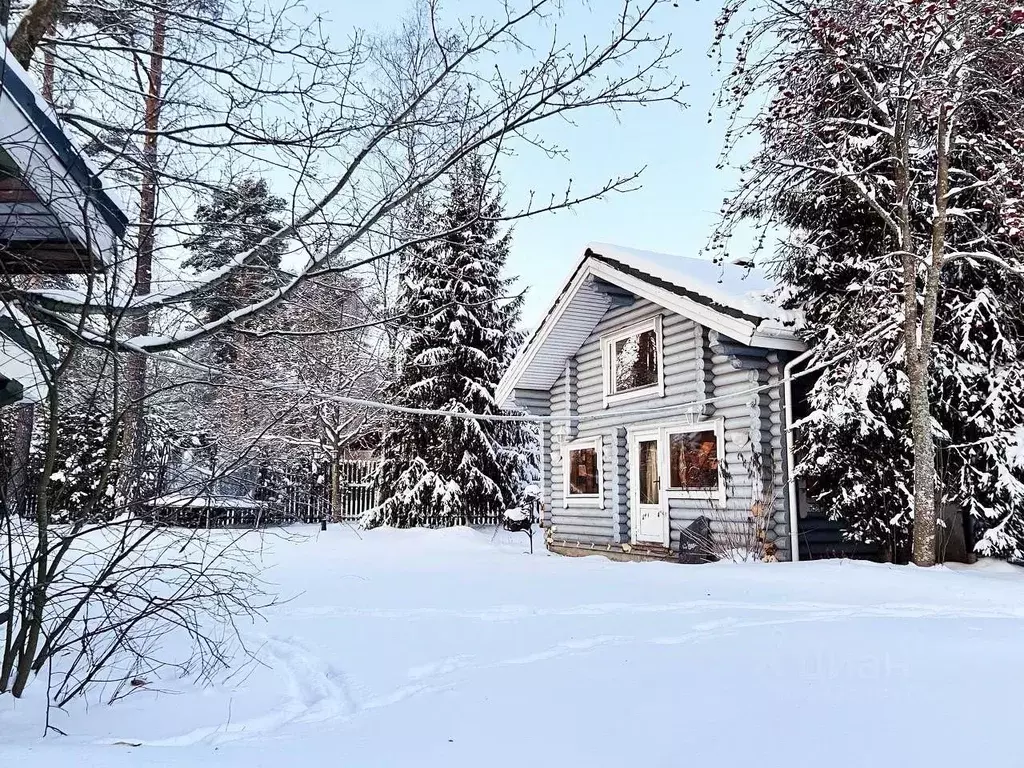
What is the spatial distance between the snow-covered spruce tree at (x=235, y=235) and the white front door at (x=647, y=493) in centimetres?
773

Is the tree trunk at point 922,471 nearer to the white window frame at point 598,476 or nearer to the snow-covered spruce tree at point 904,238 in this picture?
the snow-covered spruce tree at point 904,238

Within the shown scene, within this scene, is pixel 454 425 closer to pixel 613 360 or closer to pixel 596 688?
pixel 613 360

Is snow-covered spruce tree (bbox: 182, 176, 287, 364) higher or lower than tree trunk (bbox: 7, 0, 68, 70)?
lower

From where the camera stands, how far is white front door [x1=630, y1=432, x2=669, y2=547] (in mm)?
11352

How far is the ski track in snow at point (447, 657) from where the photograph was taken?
3.36m

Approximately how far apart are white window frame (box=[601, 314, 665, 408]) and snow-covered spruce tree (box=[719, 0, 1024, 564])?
2.36m

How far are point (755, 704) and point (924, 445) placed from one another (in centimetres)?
590

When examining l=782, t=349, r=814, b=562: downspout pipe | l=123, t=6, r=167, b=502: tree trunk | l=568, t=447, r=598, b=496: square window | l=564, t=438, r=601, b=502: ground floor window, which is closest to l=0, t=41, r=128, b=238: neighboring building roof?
l=123, t=6, r=167, b=502: tree trunk

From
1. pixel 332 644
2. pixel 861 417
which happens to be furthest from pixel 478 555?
pixel 332 644

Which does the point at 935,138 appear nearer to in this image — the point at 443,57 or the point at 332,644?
the point at 443,57

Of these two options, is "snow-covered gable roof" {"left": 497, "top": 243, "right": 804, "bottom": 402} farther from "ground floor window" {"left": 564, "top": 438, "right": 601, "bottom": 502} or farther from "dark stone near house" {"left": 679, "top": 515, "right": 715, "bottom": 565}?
"dark stone near house" {"left": 679, "top": 515, "right": 715, "bottom": 565}

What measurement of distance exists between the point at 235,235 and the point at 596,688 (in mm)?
3130

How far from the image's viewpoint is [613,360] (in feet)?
41.4

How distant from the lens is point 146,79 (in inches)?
209
